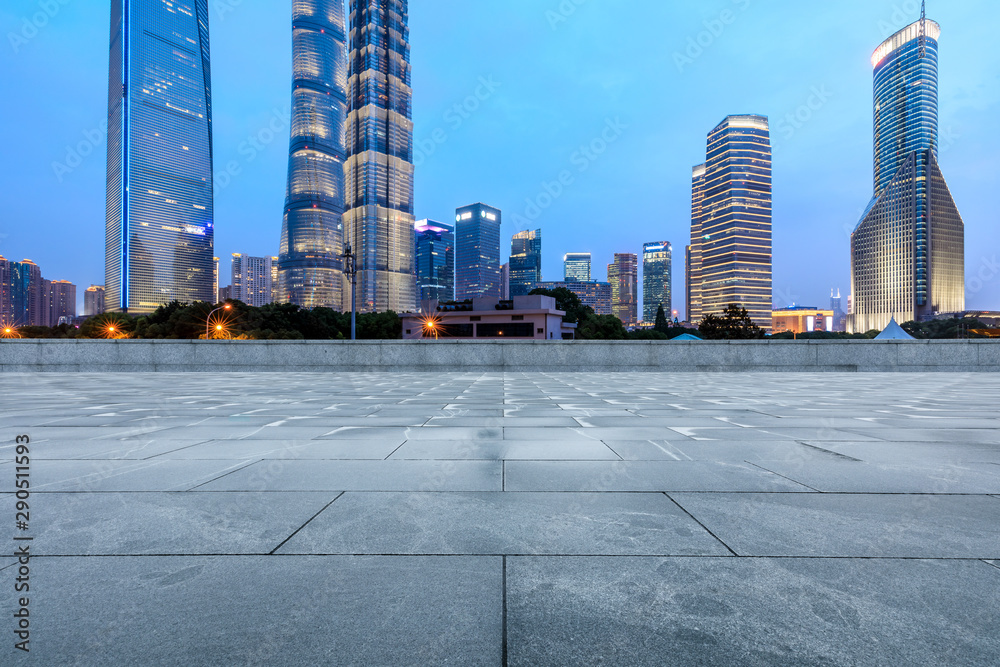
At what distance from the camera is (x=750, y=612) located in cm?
200

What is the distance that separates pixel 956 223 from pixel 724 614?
9337 inches

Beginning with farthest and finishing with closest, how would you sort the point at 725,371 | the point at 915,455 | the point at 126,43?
the point at 126,43
the point at 725,371
the point at 915,455

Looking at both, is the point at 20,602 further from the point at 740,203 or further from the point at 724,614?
the point at 740,203

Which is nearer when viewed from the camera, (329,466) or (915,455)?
(329,466)

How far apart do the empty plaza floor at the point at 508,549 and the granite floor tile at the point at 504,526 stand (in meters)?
0.02

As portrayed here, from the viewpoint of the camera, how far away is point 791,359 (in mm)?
20438

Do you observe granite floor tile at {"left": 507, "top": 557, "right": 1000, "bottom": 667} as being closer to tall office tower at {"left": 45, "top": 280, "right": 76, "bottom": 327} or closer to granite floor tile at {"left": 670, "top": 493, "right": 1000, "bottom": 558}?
granite floor tile at {"left": 670, "top": 493, "right": 1000, "bottom": 558}

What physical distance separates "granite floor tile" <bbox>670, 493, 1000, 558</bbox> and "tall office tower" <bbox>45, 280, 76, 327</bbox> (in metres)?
196

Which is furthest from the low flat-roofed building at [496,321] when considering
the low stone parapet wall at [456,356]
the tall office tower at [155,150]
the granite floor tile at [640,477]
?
the tall office tower at [155,150]

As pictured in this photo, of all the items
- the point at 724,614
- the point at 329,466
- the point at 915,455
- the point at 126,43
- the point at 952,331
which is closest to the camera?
the point at 724,614

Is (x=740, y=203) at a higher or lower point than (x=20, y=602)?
higher

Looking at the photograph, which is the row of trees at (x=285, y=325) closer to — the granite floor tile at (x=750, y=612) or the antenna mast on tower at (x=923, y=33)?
the granite floor tile at (x=750, y=612)

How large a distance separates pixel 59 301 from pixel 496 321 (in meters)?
157

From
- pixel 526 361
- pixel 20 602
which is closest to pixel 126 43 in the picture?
pixel 526 361
